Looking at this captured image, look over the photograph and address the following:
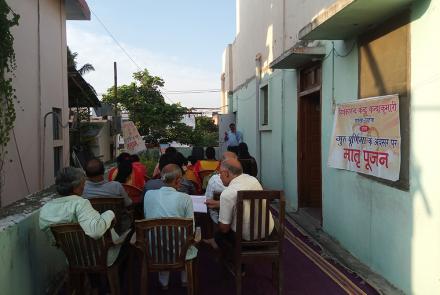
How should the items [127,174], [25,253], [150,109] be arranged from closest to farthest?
1. [25,253]
2. [127,174]
3. [150,109]

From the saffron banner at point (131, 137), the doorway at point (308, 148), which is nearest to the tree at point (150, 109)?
the saffron banner at point (131, 137)

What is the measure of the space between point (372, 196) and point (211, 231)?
1962 millimetres

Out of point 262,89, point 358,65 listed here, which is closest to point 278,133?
point 262,89

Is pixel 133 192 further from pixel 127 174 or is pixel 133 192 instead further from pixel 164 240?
pixel 164 240

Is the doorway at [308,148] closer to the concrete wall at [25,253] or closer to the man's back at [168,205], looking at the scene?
the man's back at [168,205]

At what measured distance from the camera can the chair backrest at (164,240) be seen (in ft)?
11.6

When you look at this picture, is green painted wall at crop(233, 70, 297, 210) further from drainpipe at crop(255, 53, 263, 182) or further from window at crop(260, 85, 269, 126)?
window at crop(260, 85, 269, 126)

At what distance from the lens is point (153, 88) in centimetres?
1741

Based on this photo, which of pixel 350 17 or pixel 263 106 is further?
pixel 263 106

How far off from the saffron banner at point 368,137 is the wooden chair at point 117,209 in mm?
2584

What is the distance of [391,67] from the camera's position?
432 centimetres

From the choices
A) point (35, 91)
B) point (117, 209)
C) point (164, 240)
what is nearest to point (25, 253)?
point (117, 209)

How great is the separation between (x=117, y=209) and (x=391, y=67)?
3023mm

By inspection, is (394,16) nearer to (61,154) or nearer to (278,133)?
(278,133)
